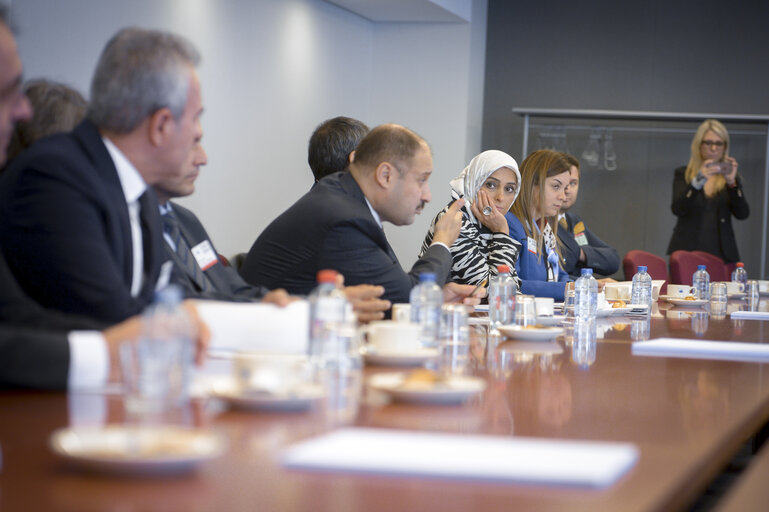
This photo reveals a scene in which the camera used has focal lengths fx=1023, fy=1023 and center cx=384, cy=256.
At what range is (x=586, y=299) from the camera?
11.4 feet

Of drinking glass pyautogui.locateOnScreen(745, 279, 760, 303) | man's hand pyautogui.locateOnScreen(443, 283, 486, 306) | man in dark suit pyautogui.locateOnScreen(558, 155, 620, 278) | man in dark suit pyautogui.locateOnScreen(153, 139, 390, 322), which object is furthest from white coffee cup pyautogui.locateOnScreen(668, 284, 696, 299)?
man in dark suit pyautogui.locateOnScreen(153, 139, 390, 322)

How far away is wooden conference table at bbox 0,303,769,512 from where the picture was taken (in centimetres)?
91

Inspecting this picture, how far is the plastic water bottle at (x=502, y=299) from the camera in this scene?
9.62ft

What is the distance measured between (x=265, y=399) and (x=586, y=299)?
7.48ft

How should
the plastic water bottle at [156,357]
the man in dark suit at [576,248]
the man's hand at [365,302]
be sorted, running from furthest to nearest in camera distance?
the man in dark suit at [576,248]
the man's hand at [365,302]
the plastic water bottle at [156,357]

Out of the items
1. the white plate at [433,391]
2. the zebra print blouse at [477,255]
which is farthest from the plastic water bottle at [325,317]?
the zebra print blouse at [477,255]

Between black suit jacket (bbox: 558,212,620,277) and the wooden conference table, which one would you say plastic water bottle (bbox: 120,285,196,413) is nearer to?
the wooden conference table

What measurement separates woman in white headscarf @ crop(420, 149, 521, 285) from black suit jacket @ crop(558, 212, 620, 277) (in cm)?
146

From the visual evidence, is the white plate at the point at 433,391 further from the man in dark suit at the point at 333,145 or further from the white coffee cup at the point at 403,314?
the man in dark suit at the point at 333,145

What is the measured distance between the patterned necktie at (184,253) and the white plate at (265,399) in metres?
1.41

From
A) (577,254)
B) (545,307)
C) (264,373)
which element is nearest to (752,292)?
(577,254)

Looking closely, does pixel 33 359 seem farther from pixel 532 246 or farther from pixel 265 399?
pixel 532 246

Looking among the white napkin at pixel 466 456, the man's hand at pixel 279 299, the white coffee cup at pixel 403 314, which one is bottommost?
the white napkin at pixel 466 456

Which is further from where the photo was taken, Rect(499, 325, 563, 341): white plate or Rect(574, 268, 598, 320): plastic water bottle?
Rect(574, 268, 598, 320): plastic water bottle
